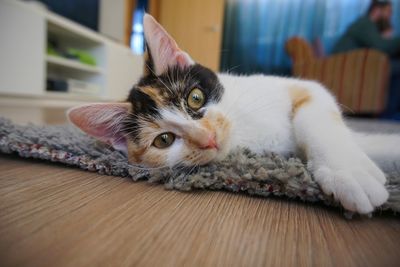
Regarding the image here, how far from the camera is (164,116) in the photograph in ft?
2.17

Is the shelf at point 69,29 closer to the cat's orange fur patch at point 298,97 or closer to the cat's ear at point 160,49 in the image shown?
the cat's ear at point 160,49

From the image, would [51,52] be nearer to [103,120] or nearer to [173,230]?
[103,120]

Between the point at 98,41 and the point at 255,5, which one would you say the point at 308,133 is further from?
the point at 255,5

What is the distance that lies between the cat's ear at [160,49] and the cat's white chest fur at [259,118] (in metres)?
0.17

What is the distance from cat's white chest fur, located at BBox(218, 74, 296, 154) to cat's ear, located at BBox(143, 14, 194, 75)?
0.55ft

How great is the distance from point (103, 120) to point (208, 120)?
0.28 meters

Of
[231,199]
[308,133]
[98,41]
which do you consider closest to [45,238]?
[231,199]

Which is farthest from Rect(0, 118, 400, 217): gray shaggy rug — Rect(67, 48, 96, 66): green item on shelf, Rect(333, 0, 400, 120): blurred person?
Rect(333, 0, 400, 120): blurred person

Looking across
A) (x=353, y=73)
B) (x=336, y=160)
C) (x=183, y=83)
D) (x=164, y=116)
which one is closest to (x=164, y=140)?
(x=164, y=116)

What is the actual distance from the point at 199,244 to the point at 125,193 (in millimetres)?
235

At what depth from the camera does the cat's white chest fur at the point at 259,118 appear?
0.75 m

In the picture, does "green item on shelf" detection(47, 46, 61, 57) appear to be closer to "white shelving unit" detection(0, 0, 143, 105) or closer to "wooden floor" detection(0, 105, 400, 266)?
"white shelving unit" detection(0, 0, 143, 105)

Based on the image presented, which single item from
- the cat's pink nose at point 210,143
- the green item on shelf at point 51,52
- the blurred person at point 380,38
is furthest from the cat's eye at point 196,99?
the blurred person at point 380,38

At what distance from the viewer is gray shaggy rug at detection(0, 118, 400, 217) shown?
0.53m
